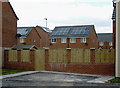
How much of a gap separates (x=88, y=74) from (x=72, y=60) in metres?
2.33

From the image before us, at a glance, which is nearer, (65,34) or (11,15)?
(11,15)

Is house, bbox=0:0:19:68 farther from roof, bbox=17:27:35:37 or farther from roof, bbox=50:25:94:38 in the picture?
roof, bbox=17:27:35:37

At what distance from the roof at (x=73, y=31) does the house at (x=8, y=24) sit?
57.6ft

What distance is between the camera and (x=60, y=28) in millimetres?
46750

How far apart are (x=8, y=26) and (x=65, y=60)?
34.6 feet

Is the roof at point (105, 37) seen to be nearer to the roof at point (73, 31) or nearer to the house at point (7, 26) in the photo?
the roof at point (73, 31)

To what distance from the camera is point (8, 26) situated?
26188 millimetres

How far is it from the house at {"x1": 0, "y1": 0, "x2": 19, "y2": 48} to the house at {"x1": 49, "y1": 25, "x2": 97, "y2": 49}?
57.4ft

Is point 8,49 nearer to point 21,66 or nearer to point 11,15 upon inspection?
point 21,66

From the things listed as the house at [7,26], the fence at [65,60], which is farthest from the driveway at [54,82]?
the house at [7,26]

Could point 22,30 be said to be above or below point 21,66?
above

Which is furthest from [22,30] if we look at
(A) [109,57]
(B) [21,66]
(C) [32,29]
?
(A) [109,57]

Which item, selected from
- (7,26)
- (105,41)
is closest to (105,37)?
(105,41)

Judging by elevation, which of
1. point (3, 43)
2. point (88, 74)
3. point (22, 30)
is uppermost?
point (22, 30)
